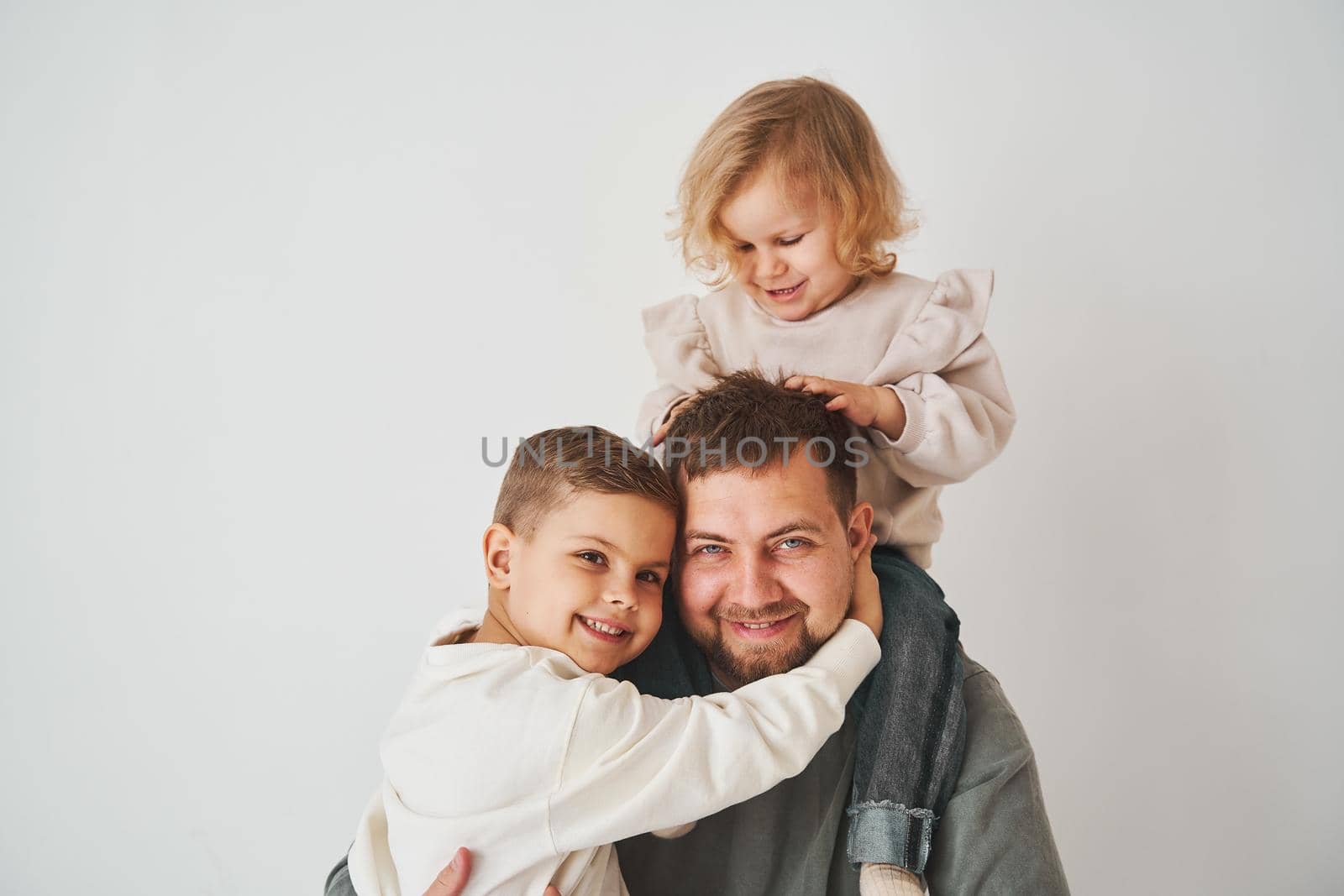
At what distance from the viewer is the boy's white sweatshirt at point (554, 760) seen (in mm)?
1545

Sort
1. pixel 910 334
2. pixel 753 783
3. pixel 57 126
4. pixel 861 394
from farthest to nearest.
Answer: pixel 57 126 → pixel 910 334 → pixel 861 394 → pixel 753 783

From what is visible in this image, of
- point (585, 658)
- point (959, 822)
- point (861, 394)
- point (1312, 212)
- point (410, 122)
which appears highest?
point (410, 122)

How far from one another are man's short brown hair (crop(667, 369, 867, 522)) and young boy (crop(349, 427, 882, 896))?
0.34 ft

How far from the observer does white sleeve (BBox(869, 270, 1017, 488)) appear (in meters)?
2.09

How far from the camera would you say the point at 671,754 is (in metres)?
1.58

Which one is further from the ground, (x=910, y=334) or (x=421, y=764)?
(x=910, y=334)

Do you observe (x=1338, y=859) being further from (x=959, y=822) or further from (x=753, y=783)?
(x=753, y=783)

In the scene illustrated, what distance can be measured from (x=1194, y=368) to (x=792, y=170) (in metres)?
1.54

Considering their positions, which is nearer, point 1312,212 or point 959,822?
point 959,822

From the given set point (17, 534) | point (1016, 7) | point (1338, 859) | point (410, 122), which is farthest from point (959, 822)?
point (17, 534)

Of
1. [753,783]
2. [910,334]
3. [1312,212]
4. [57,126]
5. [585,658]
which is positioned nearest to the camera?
[753,783]

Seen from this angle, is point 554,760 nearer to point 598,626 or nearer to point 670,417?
point 598,626

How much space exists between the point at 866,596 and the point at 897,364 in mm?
511

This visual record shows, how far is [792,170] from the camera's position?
214 cm
